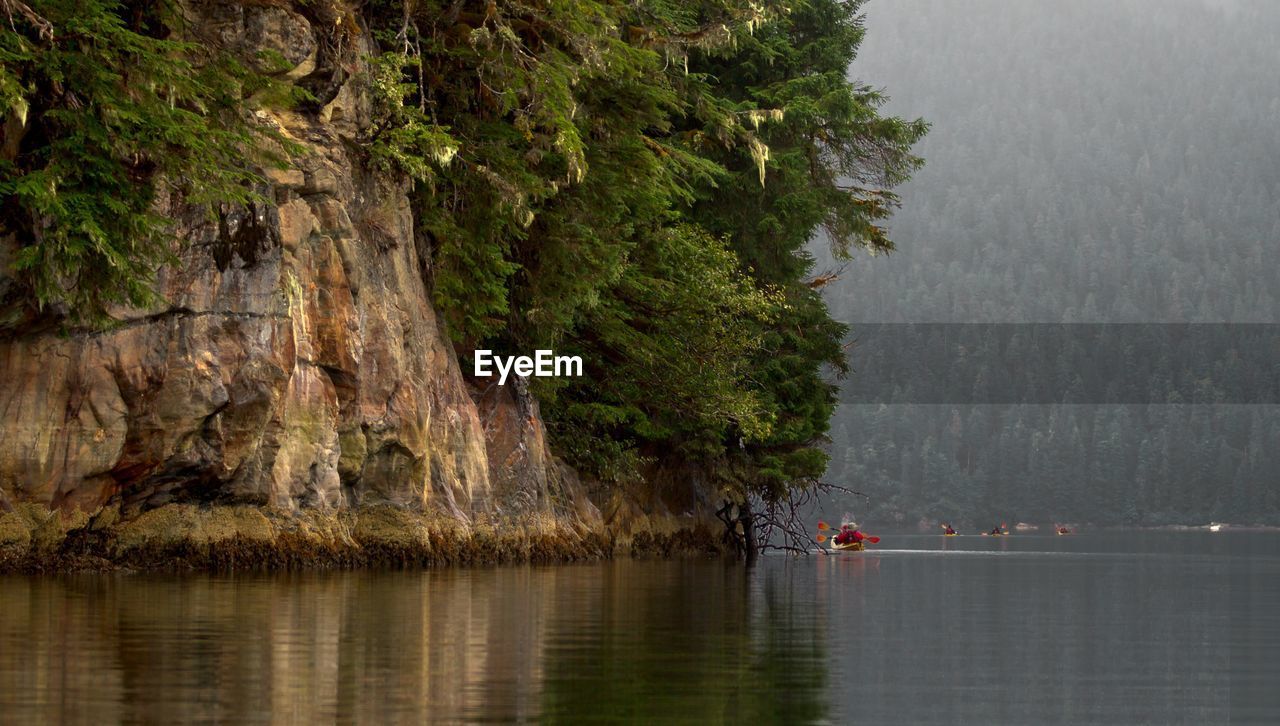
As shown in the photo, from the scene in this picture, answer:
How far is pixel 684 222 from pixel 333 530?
1701 cm

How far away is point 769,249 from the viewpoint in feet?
136

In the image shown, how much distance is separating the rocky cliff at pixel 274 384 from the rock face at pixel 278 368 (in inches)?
1.0

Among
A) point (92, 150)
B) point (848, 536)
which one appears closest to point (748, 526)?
point (848, 536)

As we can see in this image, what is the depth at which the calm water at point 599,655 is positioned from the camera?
26.3 feet

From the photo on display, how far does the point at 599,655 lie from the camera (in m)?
10.6

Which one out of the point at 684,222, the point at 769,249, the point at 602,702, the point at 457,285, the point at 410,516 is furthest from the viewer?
the point at 769,249

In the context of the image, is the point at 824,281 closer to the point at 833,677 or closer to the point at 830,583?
the point at 830,583

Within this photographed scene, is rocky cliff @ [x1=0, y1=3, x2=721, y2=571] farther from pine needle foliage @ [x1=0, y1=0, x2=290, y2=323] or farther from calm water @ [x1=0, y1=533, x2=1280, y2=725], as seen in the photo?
calm water @ [x1=0, y1=533, x2=1280, y2=725]

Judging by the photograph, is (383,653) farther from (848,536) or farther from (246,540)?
(848,536)

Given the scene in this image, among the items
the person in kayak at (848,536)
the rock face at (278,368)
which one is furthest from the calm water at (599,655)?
the person in kayak at (848,536)

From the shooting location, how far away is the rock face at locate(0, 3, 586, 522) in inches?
811

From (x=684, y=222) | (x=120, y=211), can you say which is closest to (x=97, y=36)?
(x=120, y=211)

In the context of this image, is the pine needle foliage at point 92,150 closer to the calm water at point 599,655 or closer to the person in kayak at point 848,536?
the calm water at point 599,655

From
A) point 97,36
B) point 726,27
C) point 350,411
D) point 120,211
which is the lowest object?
point 350,411
